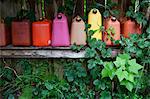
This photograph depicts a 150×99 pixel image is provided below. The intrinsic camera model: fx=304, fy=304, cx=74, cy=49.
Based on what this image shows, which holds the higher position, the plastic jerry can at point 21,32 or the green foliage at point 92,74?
the plastic jerry can at point 21,32

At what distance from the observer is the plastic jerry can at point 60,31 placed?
278 cm

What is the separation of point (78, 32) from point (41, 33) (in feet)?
1.12

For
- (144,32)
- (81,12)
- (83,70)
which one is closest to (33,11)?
(81,12)

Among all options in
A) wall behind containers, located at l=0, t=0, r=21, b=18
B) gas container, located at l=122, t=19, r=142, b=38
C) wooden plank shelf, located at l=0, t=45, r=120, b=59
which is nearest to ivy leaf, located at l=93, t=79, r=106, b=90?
wooden plank shelf, located at l=0, t=45, r=120, b=59

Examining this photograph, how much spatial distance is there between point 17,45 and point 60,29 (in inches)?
17.1

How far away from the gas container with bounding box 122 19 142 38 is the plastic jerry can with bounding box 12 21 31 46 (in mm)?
888

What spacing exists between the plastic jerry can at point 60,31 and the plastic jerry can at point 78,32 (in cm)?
6

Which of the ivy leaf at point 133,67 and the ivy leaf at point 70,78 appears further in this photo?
the ivy leaf at point 70,78

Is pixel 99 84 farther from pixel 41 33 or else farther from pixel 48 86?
pixel 41 33

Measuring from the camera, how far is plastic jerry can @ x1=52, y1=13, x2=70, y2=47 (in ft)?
9.12

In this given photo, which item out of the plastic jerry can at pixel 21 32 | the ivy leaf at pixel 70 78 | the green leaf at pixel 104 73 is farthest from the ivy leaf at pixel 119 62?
the plastic jerry can at pixel 21 32

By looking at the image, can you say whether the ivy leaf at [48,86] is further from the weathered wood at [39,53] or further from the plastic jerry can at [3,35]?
the plastic jerry can at [3,35]

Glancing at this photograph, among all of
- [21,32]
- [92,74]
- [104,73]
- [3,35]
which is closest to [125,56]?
[104,73]

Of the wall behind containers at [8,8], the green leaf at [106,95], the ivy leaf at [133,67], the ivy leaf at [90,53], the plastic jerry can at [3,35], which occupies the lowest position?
the green leaf at [106,95]
